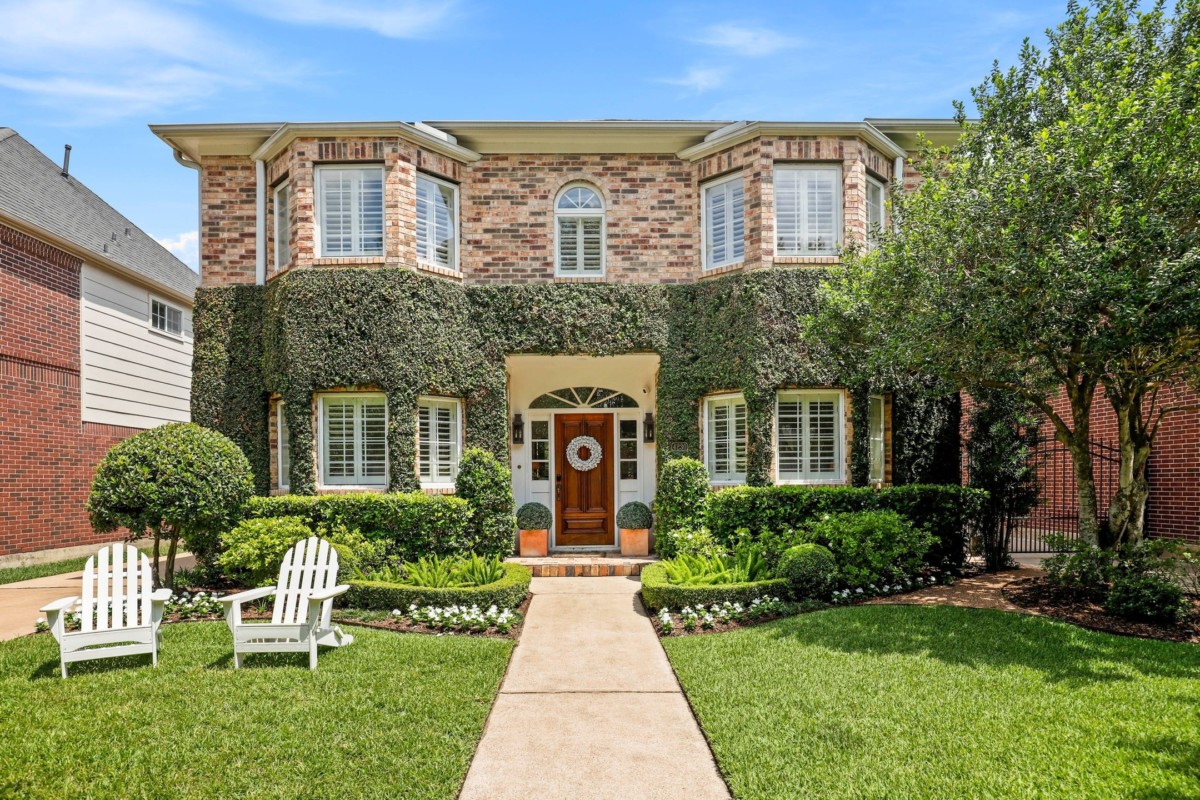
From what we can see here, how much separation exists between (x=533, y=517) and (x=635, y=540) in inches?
66.3

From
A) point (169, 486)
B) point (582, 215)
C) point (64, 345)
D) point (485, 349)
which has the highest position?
point (582, 215)

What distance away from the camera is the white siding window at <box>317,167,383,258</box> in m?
10.6

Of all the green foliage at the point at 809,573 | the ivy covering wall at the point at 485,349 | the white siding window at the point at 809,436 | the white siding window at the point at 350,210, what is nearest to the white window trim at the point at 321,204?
the white siding window at the point at 350,210

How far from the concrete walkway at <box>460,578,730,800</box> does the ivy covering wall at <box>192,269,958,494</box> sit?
13.9 feet

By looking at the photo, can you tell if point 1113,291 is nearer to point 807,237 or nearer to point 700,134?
point 807,237

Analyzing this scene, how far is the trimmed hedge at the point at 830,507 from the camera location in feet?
31.9

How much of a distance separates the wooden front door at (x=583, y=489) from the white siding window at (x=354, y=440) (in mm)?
3092

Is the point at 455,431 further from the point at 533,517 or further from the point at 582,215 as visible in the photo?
the point at 582,215

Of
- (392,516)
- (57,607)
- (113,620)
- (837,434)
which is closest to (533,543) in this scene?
(392,516)

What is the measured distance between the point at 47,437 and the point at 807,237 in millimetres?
13139

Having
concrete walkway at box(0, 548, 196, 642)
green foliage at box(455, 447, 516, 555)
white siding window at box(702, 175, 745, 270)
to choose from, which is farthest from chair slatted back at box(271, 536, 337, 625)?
white siding window at box(702, 175, 745, 270)

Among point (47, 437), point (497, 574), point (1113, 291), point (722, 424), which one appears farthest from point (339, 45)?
point (47, 437)

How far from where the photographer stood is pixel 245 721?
4707 millimetres

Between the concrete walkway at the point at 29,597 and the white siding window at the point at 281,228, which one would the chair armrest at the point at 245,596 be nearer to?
the concrete walkway at the point at 29,597
